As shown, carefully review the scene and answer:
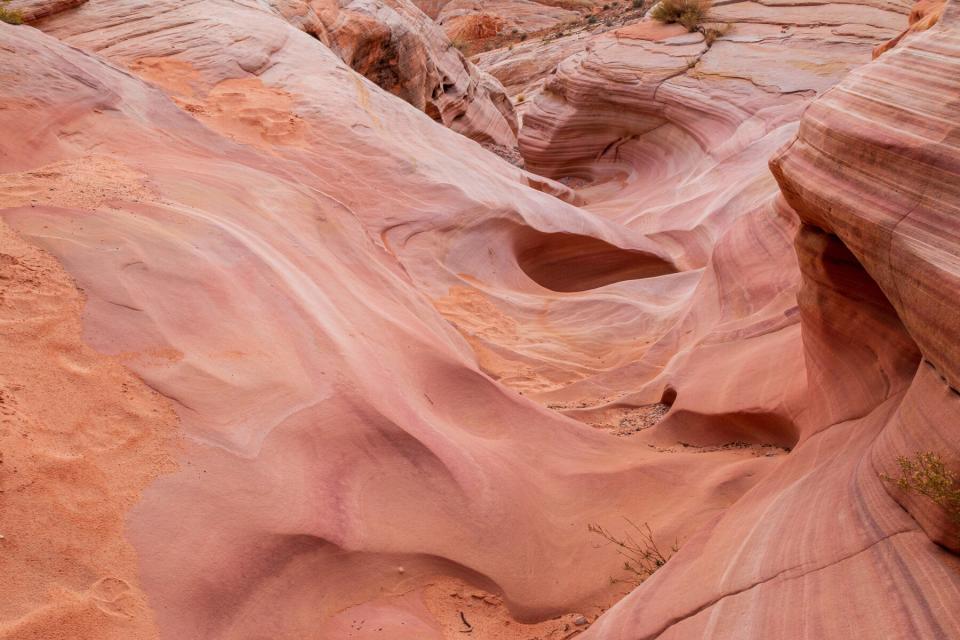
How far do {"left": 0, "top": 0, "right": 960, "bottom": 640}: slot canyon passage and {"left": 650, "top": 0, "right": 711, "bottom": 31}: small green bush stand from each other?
745 cm

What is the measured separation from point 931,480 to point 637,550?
4.95 feet

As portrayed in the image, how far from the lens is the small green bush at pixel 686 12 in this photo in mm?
12992

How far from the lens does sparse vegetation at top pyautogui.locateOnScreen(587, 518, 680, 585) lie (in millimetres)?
3258

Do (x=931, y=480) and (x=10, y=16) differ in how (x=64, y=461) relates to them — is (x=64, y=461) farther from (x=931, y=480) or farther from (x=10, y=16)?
(x=10, y=16)

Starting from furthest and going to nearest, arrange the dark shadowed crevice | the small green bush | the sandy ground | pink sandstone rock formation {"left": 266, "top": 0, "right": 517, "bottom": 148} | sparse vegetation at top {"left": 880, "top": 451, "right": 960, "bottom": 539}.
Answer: the small green bush → pink sandstone rock formation {"left": 266, "top": 0, "right": 517, "bottom": 148} → the dark shadowed crevice → the sandy ground → sparse vegetation at top {"left": 880, "top": 451, "right": 960, "bottom": 539}

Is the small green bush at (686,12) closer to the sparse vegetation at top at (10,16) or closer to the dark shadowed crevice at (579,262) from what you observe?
the dark shadowed crevice at (579,262)

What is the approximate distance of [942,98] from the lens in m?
2.56

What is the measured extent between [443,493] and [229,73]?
570 cm

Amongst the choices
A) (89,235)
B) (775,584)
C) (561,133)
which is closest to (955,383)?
(775,584)

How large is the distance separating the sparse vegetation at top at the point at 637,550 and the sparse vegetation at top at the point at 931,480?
43.8 inches

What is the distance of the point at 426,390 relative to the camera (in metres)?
4.14

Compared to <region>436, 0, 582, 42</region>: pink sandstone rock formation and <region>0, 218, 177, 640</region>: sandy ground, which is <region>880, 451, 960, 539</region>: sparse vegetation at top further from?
<region>436, 0, 582, 42</region>: pink sandstone rock formation

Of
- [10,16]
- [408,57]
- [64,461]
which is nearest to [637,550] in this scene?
[64,461]

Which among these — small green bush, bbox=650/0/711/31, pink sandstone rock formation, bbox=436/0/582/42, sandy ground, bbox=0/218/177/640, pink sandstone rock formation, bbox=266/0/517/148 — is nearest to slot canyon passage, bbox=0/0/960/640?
sandy ground, bbox=0/218/177/640
